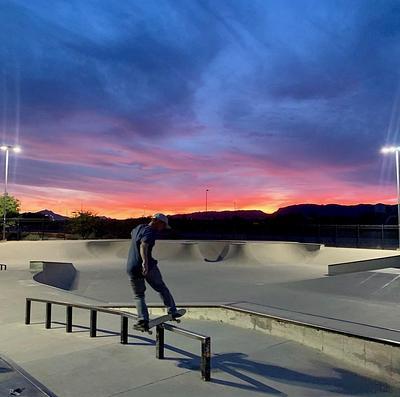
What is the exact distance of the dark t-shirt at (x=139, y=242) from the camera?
4342 millimetres

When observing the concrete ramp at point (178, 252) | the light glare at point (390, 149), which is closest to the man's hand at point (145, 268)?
the concrete ramp at point (178, 252)

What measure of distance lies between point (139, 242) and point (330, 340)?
2760 mm

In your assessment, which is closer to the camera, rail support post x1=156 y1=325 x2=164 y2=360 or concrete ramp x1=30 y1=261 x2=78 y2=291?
rail support post x1=156 y1=325 x2=164 y2=360

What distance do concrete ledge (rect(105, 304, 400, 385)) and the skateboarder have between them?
5.66 feet

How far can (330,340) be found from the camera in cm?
504

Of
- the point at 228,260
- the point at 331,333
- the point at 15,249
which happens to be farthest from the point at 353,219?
the point at 331,333

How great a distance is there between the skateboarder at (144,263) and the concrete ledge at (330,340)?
173cm

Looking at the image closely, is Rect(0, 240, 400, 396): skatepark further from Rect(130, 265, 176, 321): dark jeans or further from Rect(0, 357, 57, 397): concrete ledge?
Rect(130, 265, 176, 321): dark jeans

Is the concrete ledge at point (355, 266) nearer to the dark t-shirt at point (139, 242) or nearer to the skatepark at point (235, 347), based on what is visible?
the skatepark at point (235, 347)

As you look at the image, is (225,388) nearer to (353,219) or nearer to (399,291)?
(399,291)

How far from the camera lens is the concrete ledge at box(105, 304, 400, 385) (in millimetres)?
4401

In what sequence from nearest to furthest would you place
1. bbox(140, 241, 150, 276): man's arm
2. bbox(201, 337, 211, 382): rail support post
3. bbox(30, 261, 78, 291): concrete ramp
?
bbox(201, 337, 211, 382): rail support post → bbox(140, 241, 150, 276): man's arm → bbox(30, 261, 78, 291): concrete ramp

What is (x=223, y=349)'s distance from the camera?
5.14 m

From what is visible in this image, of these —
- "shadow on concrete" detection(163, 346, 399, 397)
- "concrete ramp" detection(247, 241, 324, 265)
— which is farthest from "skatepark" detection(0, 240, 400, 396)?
"concrete ramp" detection(247, 241, 324, 265)
